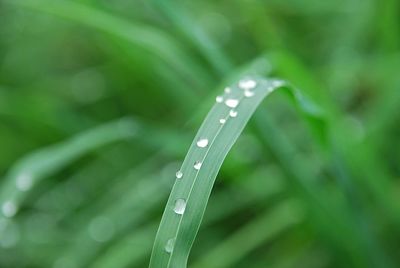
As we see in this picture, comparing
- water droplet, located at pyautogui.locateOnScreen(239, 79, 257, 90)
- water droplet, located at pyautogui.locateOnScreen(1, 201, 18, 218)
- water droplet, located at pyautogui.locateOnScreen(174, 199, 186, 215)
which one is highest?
water droplet, located at pyautogui.locateOnScreen(1, 201, 18, 218)

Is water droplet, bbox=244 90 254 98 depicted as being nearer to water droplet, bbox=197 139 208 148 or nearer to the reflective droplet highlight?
water droplet, bbox=197 139 208 148

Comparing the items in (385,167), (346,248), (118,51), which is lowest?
(346,248)

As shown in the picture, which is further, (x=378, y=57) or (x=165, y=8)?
(x=378, y=57)

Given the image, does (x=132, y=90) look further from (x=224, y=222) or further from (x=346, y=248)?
(x=346, y=248)

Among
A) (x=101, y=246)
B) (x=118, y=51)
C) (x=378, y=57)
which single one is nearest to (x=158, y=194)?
(x=101, y=246)

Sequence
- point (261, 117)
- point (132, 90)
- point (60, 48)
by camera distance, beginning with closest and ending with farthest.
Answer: point (261, 117)
point (132, 90)
point (60, 48)

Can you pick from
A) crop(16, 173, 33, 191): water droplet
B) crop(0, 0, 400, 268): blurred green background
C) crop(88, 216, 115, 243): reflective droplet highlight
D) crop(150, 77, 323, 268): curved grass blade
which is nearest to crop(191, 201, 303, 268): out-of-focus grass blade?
crop(0, 0, 400, 268): blurred green background
